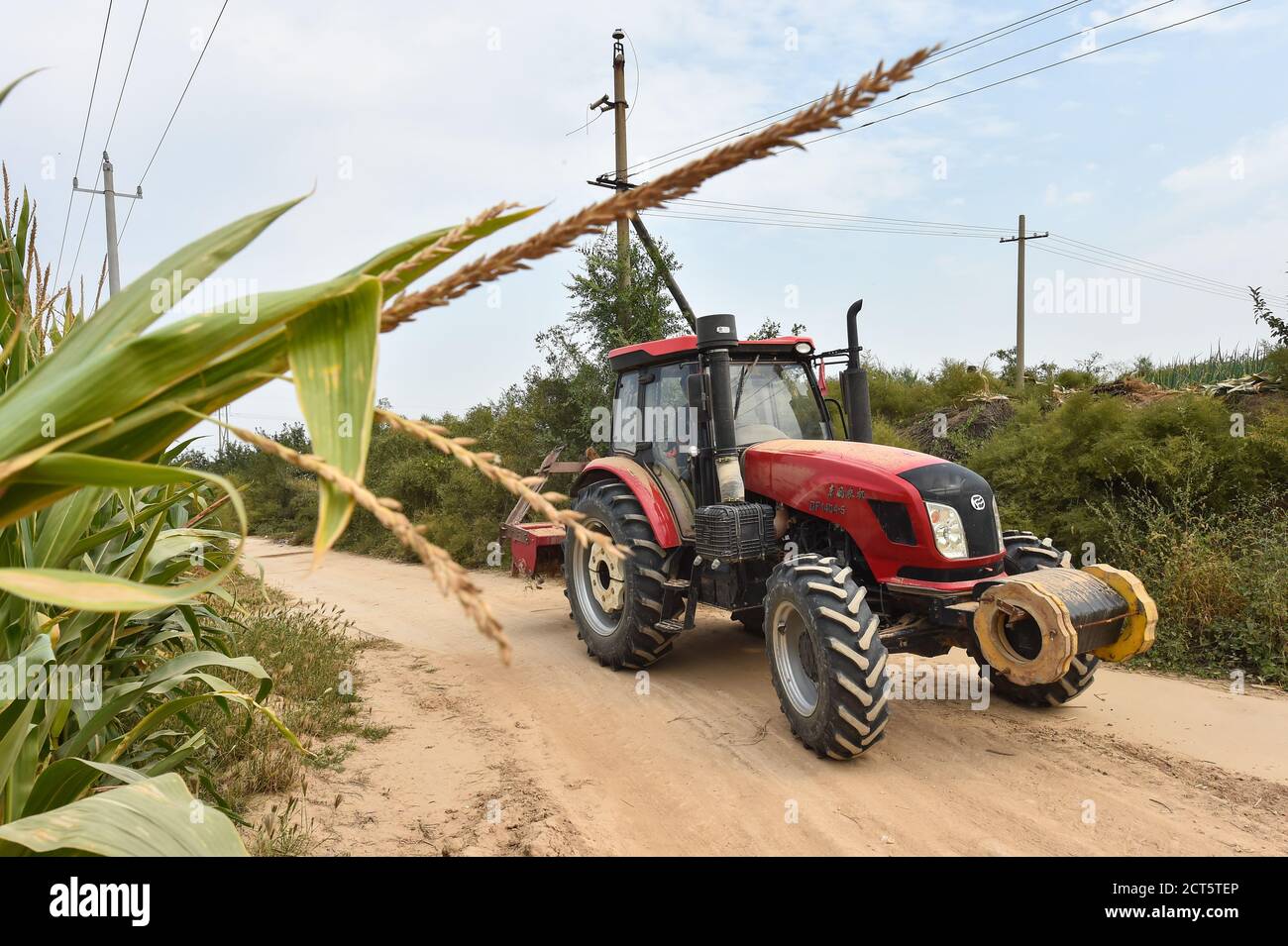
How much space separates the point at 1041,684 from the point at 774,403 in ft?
7.90

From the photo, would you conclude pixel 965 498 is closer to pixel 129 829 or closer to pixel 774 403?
pixel 774 403

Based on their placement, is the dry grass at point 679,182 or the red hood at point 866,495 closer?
the dry grass at point 679,182

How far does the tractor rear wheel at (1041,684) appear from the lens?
4457mm

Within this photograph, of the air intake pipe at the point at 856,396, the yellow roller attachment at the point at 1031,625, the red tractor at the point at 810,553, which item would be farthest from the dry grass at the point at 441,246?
the air intake pipe at the point at 856,396

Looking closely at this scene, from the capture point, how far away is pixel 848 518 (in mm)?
4637

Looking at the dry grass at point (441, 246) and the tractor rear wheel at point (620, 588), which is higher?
the dry grass at point (441, 246)

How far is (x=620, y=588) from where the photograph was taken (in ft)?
19.3

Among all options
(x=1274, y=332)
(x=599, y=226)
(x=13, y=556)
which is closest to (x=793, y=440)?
(x=13, y=556)

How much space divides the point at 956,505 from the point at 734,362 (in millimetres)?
1790

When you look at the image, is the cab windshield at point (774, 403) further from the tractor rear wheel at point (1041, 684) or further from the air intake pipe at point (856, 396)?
the tractor rear wheel at point (1041, 684)

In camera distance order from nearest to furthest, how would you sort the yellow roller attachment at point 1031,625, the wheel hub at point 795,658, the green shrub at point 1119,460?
the yellow roller attachment at point 1031,625 → the wheel hub at point 795,658 → the green shrub at point 1119,460

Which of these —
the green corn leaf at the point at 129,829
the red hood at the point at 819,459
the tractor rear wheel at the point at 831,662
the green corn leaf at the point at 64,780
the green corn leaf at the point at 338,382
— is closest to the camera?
the green corn leaf at the point at 338,382

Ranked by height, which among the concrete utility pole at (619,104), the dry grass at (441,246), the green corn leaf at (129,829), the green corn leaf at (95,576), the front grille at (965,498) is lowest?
the green corn leaf at (129,829)

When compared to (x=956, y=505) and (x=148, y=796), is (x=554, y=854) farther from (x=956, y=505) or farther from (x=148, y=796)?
(x=956, y=505)
